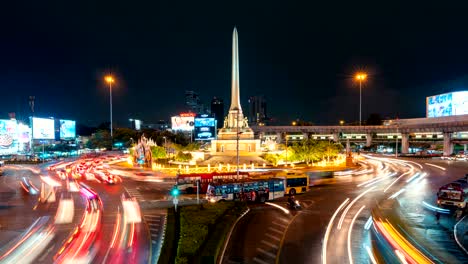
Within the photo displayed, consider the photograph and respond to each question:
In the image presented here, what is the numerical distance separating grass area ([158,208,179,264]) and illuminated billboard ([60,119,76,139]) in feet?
283

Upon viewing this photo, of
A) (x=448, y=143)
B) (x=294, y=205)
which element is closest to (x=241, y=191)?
(x=294, y=205)

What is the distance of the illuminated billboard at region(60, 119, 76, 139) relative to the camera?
93.8 m

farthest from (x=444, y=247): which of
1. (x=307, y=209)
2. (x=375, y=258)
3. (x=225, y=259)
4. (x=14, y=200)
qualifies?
(x=14, y=200)

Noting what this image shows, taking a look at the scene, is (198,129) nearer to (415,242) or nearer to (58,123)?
(58,123)

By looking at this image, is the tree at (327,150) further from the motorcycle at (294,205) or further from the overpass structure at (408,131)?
the motorcycle at (294,205)

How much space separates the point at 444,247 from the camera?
54.0ft

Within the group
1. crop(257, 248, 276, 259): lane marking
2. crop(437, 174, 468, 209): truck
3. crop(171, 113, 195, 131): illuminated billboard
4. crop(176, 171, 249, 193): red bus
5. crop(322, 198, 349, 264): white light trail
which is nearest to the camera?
crop(322, 198, 349, 264): white light trail

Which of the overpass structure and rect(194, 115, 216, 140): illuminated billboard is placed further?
the overpass structure

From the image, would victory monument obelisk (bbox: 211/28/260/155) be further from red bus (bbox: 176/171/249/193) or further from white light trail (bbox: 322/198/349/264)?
white light trail (bbox: 322/198/349/264)

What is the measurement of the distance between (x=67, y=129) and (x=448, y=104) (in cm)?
11311

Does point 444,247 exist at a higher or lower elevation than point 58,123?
lower

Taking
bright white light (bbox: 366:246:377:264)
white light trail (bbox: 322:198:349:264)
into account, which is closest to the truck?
white light trail (bbox: 322:198:349:264)

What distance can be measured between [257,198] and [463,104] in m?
83.8

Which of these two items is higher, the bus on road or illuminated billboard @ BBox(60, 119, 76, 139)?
illuminated billboard @ BBox(60, 119, 76, 139)
